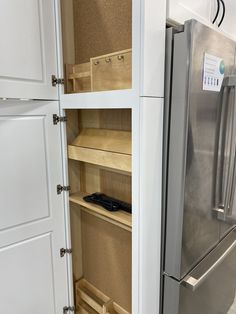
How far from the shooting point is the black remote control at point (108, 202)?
1381 mm

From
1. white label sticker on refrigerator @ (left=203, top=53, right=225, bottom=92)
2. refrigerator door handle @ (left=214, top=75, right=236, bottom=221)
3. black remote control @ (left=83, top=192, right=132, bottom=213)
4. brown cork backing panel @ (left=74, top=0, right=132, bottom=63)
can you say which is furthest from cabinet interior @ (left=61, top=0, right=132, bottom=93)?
black remote control @ (left=83, top=192, right=132, bottom=213)

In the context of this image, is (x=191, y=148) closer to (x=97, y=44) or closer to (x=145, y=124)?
(x=145, y=124)

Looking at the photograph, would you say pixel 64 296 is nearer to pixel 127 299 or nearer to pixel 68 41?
pixel 127 299

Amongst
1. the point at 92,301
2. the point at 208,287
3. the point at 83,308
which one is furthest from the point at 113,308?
the point at 208,287

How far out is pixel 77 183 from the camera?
174cm

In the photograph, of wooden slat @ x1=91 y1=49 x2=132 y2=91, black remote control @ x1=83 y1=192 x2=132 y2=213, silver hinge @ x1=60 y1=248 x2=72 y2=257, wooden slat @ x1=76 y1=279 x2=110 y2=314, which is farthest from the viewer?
wooden slat @ x1=76 y1=279 x2=110 y2=314

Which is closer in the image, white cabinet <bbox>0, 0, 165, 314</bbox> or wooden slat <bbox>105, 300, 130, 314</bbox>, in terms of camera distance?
white cabinet <bbox>0, 0, 165, 314</bbox>

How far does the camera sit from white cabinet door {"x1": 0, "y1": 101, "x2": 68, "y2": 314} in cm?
131

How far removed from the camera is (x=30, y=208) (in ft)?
4.65

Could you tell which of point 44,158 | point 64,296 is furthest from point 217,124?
point 64,296

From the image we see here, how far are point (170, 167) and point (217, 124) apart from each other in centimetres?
35

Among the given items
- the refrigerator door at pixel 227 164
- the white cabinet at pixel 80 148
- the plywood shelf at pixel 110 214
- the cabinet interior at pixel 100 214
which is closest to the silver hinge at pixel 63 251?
the white cabinet at pixel 80 148

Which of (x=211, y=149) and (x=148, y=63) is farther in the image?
(x=211, y=149)

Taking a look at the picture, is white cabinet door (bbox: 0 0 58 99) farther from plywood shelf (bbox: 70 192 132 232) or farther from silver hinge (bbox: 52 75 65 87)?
plywood shelf (bbox: 70 192 132 232)
